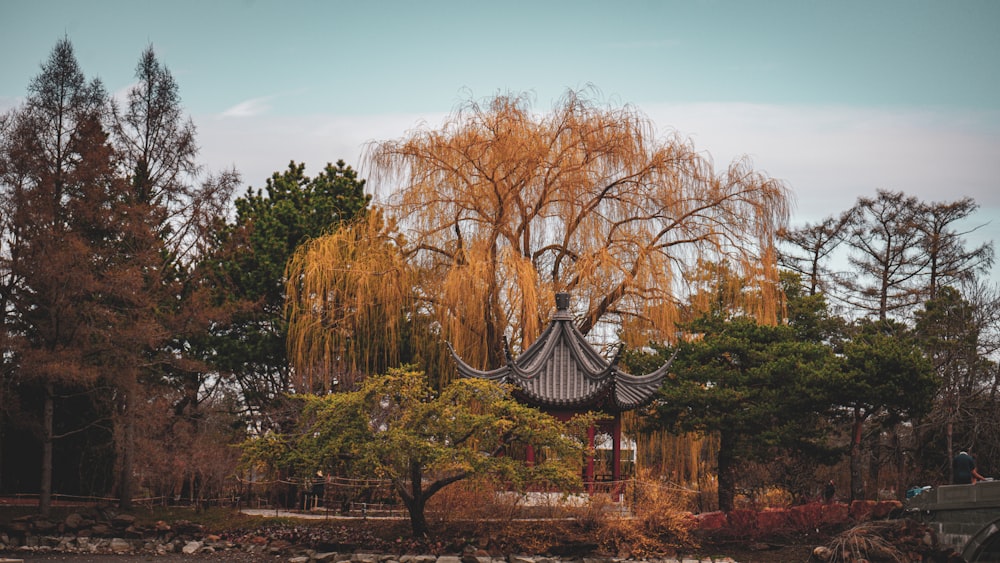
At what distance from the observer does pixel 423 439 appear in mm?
15227

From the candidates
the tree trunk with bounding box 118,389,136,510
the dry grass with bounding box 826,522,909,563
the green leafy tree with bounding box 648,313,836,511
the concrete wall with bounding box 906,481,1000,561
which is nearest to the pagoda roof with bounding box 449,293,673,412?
the green leafy tree with bounding box 648,313,836,511

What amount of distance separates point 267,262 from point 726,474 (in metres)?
11.1

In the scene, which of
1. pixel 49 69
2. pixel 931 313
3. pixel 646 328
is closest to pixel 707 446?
pixel 931 313

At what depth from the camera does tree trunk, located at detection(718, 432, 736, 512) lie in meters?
18.0

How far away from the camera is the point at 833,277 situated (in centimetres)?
3017

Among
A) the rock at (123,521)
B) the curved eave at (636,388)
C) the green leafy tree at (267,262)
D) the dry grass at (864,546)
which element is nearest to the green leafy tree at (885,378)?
the dry grass at (864,546)

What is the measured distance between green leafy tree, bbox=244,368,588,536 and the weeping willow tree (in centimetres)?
391

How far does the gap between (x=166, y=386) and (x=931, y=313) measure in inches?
707

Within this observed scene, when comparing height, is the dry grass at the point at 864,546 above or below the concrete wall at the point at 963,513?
below

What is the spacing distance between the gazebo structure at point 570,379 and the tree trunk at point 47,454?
24.9ft


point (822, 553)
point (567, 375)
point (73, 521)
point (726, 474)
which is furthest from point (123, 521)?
point (822, 553)

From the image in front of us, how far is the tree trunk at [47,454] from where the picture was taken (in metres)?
17.0

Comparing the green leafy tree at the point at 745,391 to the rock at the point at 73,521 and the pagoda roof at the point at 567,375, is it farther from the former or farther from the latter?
the rock at the point at 73,521

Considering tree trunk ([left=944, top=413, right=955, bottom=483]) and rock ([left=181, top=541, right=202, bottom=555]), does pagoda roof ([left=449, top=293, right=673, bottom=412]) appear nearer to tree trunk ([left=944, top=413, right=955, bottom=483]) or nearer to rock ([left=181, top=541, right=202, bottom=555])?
rock ([left=181, top=541, right=202, bottom=555])
